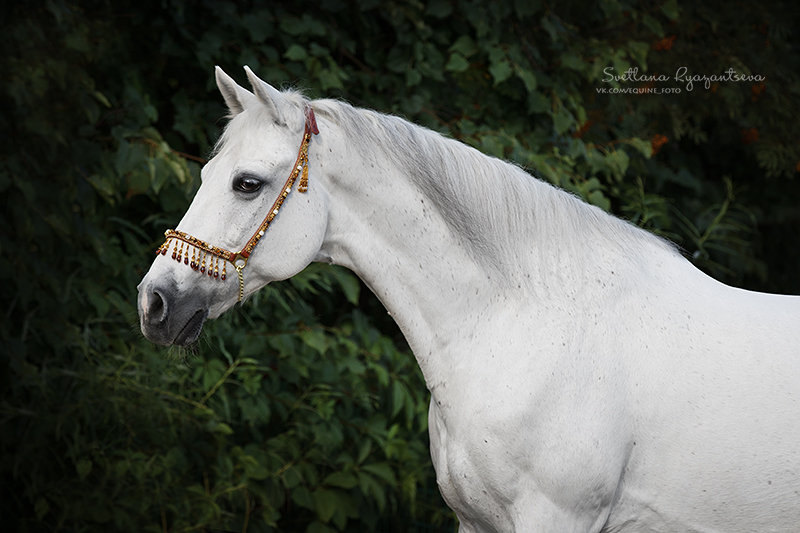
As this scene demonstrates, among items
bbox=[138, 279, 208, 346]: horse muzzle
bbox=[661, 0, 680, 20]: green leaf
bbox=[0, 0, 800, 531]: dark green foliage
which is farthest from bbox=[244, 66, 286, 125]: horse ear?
bbox=[661, 0, 680, 20]: green leaf

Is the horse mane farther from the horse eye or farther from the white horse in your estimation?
the horse eye

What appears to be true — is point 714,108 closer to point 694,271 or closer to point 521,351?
point 694,271

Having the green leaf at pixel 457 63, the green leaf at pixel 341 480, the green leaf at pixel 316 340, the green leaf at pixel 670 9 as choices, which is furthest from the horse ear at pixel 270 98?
the green leaf at pixel 670 9

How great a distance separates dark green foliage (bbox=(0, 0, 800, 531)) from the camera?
3619mm

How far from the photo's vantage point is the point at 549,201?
7.64 ft

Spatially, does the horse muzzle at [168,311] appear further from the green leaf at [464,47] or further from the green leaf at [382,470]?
the green leaf at [464,47]

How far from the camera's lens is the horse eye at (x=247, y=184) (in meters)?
2.15

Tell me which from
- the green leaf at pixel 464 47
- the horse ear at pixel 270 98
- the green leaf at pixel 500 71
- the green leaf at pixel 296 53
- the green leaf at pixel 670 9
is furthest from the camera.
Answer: the green leaf at pixel 670 9

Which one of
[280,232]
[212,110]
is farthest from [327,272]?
[280,232]

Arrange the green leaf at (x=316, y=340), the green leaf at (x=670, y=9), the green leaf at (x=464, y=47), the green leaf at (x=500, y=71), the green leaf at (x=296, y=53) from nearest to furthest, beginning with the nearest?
the green leaf at (x=316, y=340), the green leaf at (x=296, y=53), the green leaf at (x=500, y=71), the green leaf at (x=464, y=47), the green leaf at (x=670, y=9)

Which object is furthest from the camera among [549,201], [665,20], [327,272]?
[665,20]

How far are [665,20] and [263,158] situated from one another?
13.3 feet

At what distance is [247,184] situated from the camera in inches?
84.9

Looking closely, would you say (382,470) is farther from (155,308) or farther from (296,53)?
(155,308)
